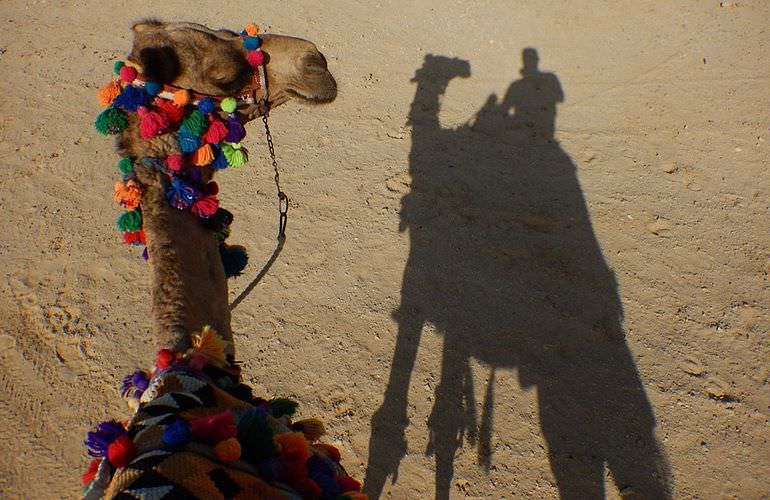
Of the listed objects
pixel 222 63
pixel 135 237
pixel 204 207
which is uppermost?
pixel 222 63

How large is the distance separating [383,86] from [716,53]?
13.8 ft

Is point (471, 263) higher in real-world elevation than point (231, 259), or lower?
higher

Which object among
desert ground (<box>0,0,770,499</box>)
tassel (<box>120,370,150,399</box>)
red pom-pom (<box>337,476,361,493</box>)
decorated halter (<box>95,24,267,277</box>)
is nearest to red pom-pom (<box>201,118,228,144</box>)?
decorated halter (<box>95,24,267,277</box>)

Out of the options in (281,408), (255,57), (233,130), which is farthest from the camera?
(255,57)

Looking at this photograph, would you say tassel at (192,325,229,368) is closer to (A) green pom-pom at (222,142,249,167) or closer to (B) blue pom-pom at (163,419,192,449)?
(B) blue pom-pom at (163,419,192,449)

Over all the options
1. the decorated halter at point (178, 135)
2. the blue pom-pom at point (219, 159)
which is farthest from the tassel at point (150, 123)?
the blue pom-pom at point (219, 159)

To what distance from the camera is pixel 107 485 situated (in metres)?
1.44

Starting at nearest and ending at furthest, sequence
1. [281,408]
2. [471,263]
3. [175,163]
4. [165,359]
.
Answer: [165,359] → [281,408] → [175,163] → [471,263]

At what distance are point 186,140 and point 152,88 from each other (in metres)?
0.23

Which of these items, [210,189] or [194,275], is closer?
[194,275]

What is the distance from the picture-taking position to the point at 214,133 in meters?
2.21

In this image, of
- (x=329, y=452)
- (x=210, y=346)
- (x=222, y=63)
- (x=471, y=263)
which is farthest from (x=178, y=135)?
(x=471, y=263)

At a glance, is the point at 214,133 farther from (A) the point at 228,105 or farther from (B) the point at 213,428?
(B) the point at 213,428

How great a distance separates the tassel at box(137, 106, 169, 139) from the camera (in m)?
2.06
